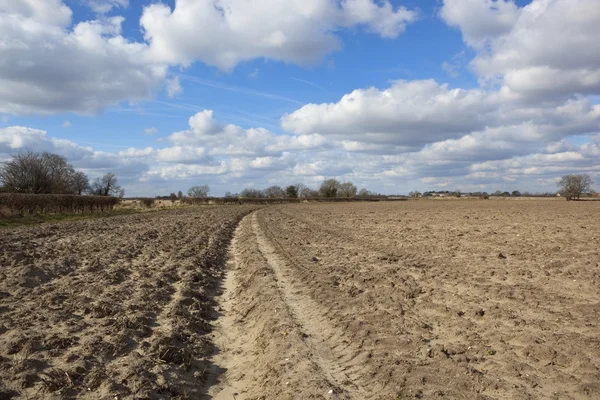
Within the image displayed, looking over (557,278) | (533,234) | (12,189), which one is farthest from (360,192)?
(557,278)

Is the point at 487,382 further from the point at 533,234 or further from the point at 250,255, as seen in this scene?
the point at 533,234

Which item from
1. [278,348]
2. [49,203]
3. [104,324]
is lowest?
[278,348]

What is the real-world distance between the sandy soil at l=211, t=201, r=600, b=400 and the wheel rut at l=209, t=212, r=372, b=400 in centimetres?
2

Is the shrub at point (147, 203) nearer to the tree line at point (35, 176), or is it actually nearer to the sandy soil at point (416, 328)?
the tree line at point (35, 176)

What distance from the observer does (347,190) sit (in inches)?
6137

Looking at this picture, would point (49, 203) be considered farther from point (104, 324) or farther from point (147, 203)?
point (104, 324)

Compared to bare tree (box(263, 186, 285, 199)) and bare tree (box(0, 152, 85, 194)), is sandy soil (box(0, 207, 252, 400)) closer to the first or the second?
bare tree (box(0, 152, 85, 194))

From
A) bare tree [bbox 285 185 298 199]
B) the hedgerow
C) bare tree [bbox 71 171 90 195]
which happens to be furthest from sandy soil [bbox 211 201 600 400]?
bare tree [bbox 285 185 298 199]

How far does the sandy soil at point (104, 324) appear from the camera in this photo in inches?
219

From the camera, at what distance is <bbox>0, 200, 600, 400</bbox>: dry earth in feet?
17.7

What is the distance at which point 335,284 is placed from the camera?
1077 centimetres

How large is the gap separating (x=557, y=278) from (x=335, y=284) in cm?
525

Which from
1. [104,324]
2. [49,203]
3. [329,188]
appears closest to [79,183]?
[49,203]

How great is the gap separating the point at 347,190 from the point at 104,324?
14955 centimetres
